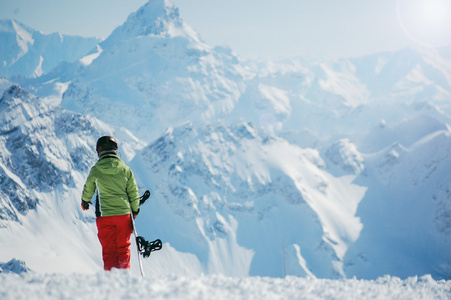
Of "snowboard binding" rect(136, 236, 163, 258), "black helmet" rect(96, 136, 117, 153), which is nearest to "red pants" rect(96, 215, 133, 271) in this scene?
"snowboard binding" rect(136, 236, 163, 258)

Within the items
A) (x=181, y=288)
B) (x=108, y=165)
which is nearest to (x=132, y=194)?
(x=108, y=165)

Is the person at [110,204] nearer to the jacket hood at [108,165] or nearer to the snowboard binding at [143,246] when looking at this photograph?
the jacket hood at [108,165]

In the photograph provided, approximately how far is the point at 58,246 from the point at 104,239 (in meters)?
207

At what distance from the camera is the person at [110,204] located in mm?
8094

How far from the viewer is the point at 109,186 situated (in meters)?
8.20

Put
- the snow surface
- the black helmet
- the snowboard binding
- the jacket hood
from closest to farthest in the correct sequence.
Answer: the snow surface
the jacket hood
the black helmet
the snowboard binding

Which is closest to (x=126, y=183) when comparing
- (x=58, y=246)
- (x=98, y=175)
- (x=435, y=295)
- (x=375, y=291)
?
(x=98, y=175)

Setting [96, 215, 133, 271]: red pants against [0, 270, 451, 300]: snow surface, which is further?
[96, 215, 133, 271]: red pants

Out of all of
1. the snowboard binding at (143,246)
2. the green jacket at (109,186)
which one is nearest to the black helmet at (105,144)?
the green jacket at (109,186)

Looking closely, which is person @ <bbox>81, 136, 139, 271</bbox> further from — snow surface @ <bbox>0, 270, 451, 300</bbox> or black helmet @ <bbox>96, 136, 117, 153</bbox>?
snow surface @ <bbox>0, 270, 451, 300</bbox>

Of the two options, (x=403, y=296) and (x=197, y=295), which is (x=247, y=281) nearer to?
(x=197, y=295)

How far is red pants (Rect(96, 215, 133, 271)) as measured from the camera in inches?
318

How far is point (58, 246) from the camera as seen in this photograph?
608ft

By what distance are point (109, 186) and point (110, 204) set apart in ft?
1.50
